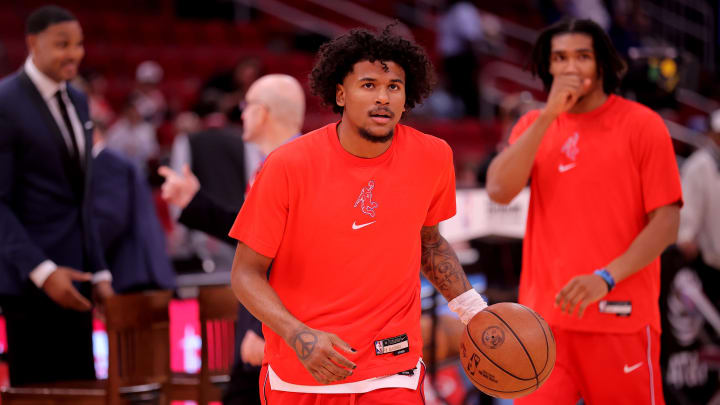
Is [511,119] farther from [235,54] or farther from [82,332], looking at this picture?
[235,54]

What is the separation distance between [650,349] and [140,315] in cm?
256

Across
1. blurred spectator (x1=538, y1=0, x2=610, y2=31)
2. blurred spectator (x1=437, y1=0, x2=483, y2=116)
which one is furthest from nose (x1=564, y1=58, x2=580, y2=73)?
blurred spectator (x1=538, y1=0, x2=610, y2=31)

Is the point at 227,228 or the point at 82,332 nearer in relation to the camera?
the point at 227,228

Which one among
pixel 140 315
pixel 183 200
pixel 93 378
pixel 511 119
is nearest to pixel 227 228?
pixel 183 200

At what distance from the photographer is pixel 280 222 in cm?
295

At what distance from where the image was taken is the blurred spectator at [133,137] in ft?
31.7

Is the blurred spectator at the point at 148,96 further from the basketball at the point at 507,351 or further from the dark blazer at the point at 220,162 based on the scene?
the basketball at the point at 507,351

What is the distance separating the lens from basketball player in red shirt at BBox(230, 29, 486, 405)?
295cm

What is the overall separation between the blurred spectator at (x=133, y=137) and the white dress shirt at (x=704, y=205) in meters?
5.58

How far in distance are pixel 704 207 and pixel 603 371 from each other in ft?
16.5

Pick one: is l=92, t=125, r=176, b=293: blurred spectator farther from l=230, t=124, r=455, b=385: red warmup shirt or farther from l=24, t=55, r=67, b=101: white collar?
l=230, t=124, r=455, b=385: red warmup shirt

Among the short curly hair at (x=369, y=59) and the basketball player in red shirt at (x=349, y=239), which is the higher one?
the short curly hair at (x=369, y=59)

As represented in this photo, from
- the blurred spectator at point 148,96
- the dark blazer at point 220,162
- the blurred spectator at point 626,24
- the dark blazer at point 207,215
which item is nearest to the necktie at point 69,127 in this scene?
the dark blazer at point 207,215

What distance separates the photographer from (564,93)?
3719 millimetres
